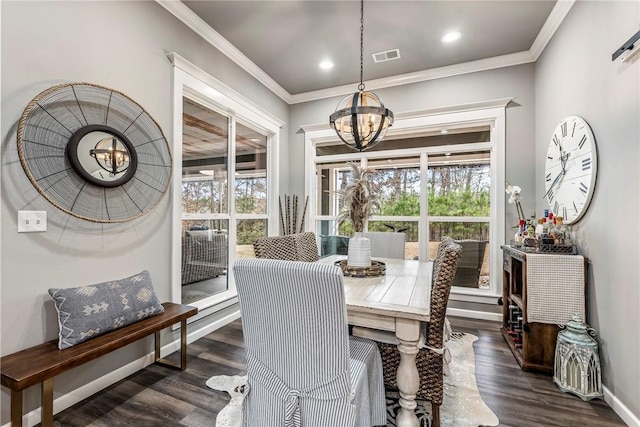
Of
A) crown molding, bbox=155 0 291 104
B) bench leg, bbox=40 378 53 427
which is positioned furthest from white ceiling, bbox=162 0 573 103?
bench leg, bbox=40 378 53 427

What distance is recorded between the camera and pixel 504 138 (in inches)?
135

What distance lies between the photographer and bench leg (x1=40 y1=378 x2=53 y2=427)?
1540 mm

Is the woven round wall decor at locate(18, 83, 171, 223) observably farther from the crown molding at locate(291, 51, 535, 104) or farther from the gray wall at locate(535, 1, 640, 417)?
the gray wall at locate(535, 1, 640, 417)

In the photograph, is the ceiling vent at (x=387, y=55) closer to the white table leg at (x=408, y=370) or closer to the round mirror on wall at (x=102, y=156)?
the round mirror on wall at (x=102, y=156)

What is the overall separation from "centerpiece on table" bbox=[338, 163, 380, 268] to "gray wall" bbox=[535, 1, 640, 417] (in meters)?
1.51

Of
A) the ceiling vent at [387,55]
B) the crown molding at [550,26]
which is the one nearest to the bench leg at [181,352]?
the ceiling vent at [387,55]

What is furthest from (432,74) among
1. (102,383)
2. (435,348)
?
(102,383)

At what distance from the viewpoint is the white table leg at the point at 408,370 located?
1.46 metres

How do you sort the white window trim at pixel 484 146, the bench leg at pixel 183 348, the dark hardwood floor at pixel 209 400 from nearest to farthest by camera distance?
the dark hardwood floor at pixel 209 400, the bench leg at pixel 183 348, the white window trim at pixel 484 146

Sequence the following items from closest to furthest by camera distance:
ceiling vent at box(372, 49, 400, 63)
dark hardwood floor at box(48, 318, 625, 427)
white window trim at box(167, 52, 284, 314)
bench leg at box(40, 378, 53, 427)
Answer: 1. bench leg at box(40, 378, 53, 427)
2. dark hardwood floor at box(48, 318, 625, 427)
3. white window trim at box(167, 52, 284, 314)
4. ceiling vent at box(372, 49, 400, 63)

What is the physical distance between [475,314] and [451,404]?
1.92 m

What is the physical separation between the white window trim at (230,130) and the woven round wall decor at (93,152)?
256mm

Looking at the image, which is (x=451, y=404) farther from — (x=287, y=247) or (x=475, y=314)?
(x=475, y=314)

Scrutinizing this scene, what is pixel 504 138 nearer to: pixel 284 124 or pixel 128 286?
pixel 284 124
